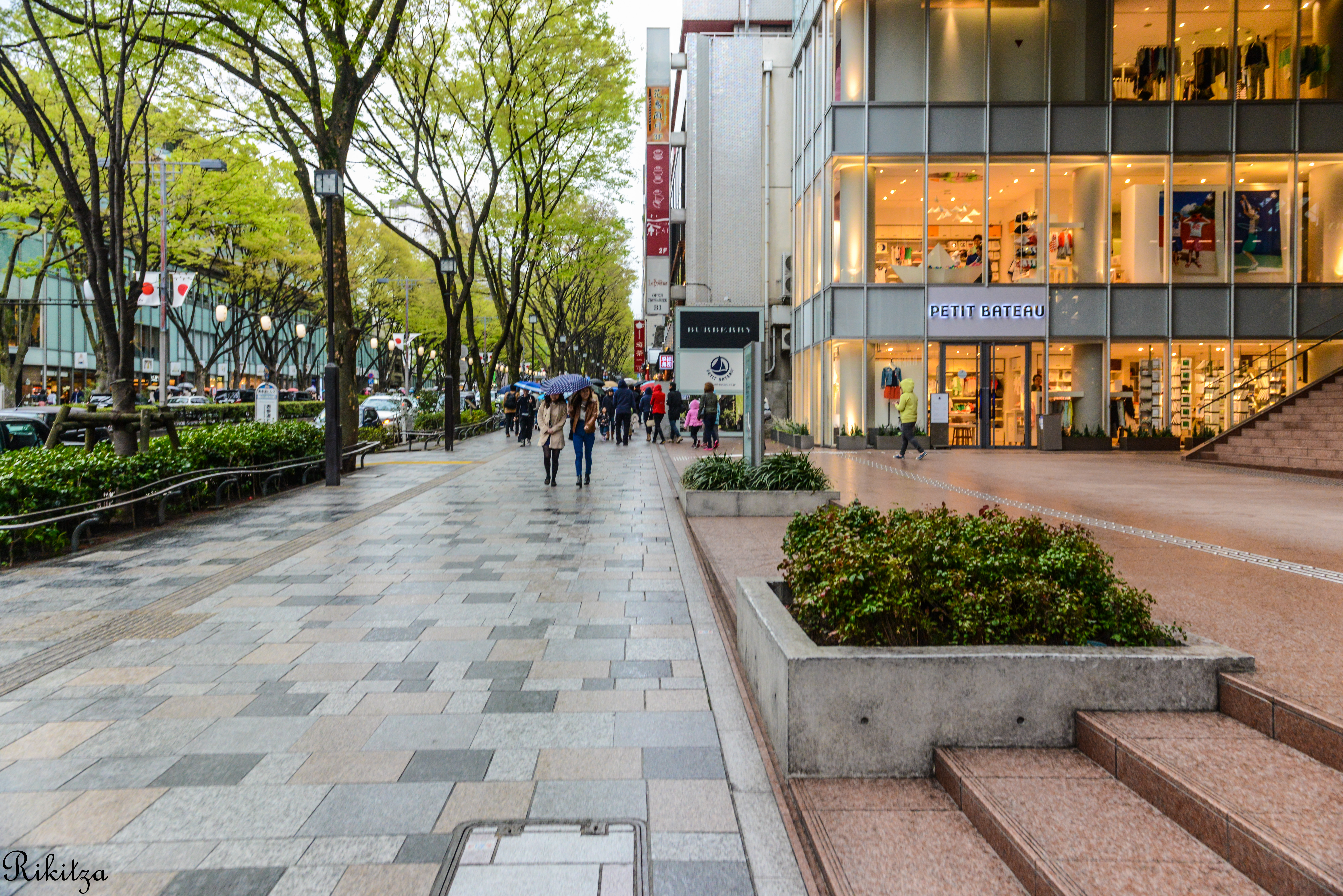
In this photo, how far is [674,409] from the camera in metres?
28.1

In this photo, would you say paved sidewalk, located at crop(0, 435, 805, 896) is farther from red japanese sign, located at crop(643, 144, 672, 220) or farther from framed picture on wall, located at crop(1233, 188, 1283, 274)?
red japanese sign, located at crop(643, 144, 672, 220)

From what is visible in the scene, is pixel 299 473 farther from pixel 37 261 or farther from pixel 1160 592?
pixel 37 261

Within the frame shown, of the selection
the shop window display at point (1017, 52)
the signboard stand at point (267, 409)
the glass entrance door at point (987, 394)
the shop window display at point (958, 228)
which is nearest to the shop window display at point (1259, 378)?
the glass entrance door at point (987, 394)

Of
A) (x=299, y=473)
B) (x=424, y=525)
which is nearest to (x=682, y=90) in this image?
(x=299, y=473)

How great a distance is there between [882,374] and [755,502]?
1252 cm

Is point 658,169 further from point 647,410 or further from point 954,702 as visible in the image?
point 954,702

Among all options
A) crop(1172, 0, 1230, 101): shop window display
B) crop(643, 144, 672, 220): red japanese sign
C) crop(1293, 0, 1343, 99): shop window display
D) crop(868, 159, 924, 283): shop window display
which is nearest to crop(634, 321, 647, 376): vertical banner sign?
crop(643, 144, 672, 220): red japanese sign

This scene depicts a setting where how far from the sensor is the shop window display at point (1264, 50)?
71.2 feet

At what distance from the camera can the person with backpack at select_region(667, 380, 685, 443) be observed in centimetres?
2781

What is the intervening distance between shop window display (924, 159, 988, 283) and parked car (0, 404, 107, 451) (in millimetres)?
17780

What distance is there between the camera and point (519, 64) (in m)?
21.4

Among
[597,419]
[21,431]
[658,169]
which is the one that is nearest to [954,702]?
[597,419]

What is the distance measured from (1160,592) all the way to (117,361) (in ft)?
41.2

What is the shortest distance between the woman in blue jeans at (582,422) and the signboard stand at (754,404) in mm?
3174
